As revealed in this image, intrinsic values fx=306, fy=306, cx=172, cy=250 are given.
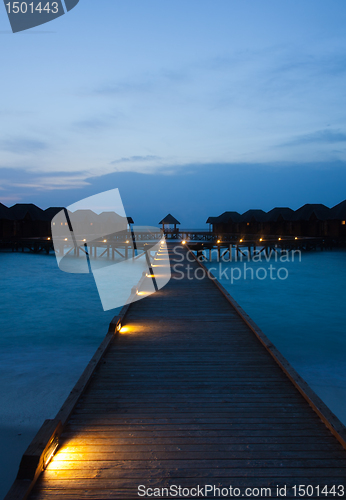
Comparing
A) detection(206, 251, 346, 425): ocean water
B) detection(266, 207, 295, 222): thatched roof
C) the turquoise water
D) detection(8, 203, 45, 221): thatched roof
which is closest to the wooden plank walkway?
the turquoise water

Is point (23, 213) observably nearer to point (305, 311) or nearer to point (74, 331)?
point (74, 331)

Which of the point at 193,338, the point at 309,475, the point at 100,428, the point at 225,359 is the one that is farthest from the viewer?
the point at 193,338

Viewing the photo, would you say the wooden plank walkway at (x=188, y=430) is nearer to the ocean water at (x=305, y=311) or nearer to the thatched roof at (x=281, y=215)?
the ocean water at (x=305, y=311)

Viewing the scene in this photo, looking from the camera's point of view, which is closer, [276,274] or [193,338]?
[193,338]

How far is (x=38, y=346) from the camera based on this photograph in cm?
1103

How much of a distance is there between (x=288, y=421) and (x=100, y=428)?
2291 millimetres

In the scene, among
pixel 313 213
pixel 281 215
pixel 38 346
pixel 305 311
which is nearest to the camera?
pixel 38 346

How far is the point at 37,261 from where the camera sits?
33.4 metres

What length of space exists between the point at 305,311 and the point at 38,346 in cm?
1281

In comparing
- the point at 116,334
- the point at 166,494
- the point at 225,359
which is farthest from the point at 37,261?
the point at 166,494

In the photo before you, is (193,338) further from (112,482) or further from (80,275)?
(80,275)

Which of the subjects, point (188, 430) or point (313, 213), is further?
point (313, 213)

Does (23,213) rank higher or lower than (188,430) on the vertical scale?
higher

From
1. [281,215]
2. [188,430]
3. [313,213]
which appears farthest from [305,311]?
[281,215]
